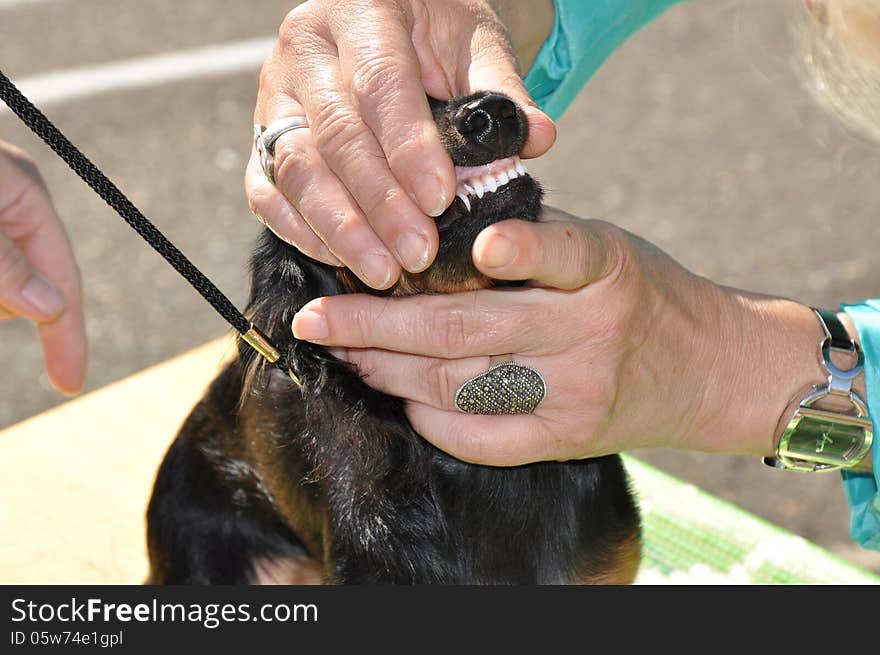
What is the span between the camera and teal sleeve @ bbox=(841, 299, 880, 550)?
1952 mm

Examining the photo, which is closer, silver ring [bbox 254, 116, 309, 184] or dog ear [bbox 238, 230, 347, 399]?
silver ring [bbox 254, 116, 309, 184]

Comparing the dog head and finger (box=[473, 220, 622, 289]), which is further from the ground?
the dog head

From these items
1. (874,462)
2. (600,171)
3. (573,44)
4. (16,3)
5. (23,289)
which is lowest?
(874,462)

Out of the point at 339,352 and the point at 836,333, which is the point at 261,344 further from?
the point at 836,333

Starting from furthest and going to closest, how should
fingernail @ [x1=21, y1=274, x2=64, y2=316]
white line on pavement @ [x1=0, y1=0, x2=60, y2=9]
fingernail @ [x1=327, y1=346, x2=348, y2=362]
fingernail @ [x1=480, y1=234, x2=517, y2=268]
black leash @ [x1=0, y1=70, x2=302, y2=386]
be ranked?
white line on pavement @ [x1=0, y1=0, x2=60, y2=9] < fingernail @ [x1=21, y1=274, x2=64, y2=316] < fingernail @ [x1=327, y1=346, x2=348, y2=362] < black leash @ [x1=0, y1=70, x2=302, y2=386] < fingernail @ [x1=480, y1=234, x2=517, y2=268]

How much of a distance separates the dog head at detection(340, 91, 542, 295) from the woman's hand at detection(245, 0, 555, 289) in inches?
1.8

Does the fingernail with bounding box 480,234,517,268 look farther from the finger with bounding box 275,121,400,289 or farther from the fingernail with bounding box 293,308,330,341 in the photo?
the fingernail with bounding box 293,308,330,341

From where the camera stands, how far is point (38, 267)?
7.48 ft

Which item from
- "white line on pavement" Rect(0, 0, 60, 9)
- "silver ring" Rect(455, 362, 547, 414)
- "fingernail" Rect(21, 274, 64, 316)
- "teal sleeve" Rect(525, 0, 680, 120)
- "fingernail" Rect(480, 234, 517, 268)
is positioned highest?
"white line on pavement" Rect(0, 0, 60, 9)

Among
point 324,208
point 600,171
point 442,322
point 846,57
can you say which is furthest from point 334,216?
point 600,171

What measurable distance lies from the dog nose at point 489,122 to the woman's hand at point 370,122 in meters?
0.04

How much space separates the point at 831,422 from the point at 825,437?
3cm

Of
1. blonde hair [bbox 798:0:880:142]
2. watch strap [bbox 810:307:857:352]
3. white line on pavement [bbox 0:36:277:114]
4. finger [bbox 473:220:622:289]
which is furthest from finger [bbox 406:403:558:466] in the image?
white line on pavement [bbox 0:36:277:114]

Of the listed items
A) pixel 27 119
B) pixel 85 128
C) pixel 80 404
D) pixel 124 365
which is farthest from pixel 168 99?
pixel 27 119
